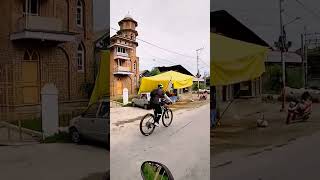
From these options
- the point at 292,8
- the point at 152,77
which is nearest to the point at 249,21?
the point at 292,8

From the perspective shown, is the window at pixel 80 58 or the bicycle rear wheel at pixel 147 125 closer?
the bicycle rear wheel at pixel 147 125

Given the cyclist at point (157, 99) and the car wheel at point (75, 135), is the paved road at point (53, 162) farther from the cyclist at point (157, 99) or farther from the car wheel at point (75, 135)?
the cyclist at point (157, 99)

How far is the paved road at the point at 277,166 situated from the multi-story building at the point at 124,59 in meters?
1.09

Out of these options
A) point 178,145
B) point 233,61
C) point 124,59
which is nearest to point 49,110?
point 124,59

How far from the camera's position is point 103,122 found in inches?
135

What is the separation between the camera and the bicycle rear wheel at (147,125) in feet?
10.6

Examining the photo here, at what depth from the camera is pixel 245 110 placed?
10.9 feet

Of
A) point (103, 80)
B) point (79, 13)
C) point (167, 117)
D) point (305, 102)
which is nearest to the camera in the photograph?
point (167, 117)

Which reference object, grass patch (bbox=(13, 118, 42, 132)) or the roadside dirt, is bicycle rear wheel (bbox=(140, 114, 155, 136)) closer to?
the roadside dirt

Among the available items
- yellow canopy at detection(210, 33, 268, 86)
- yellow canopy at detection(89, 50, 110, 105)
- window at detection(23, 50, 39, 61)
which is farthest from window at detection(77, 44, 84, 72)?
yellow canopy at detection(210, 33, 268, 86)

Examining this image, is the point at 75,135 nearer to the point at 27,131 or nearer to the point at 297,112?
the point at 27,131

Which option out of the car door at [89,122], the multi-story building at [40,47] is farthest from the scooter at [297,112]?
the multi-story building at [40,47]

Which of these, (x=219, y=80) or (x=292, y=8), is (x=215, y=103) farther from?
(x=292, y=8)

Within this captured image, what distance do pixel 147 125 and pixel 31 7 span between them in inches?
57.7
